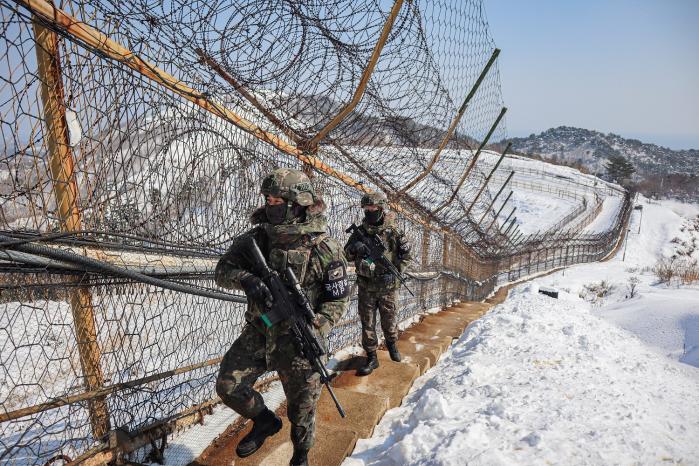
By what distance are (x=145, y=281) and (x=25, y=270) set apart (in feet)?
1.44

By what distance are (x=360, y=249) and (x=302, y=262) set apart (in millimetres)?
1543

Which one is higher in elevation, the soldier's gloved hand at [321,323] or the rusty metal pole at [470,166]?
the rusty metal pole at [470,166]

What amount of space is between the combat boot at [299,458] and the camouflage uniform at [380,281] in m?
1.52

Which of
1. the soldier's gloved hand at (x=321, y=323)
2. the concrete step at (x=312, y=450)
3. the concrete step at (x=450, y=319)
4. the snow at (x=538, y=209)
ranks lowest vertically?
the snow at (x=538, y=209)

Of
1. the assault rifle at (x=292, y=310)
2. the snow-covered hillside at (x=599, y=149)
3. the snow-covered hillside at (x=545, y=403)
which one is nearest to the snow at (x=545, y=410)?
the snow-covered hillside at (x=545, y=403)

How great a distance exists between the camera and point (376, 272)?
145 inches

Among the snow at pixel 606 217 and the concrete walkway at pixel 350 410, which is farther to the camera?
the snow at pixel 606 217

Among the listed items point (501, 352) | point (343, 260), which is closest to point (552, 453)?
point (343, 260)

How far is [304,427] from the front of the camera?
6.91 ft

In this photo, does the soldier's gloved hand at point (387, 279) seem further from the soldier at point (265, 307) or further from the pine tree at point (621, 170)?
the pine tree at point (621, 170)

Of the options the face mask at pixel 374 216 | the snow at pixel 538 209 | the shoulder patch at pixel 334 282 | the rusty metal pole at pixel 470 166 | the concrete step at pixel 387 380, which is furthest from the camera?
the snow at pixel 538 209

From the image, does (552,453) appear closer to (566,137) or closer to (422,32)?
(422,32)

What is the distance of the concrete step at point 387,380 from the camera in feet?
10.5

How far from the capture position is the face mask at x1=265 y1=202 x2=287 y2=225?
204 centimetres
